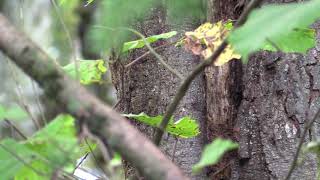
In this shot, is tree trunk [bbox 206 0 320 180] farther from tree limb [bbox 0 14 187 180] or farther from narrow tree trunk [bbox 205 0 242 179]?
tree limb [bbox 0 14 187 180]

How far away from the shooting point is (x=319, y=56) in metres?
1.72

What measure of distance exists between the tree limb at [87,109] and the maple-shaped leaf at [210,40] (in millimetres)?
522

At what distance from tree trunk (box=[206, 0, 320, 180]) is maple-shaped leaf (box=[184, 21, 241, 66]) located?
31 cm

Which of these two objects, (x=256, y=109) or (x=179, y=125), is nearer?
(x=179, y=125)

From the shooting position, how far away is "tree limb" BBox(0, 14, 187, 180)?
787mm

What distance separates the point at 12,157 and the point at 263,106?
3.03 ft

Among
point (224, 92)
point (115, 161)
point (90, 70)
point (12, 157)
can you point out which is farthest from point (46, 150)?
point (224, 92)

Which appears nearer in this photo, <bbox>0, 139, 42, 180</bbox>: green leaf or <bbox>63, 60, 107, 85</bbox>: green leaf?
<bbox>0, 139, 42, 180</bbox>: green leaf

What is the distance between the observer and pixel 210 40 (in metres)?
1.32

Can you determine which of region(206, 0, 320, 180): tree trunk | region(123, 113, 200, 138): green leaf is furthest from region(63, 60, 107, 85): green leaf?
region(206, 0, 320, 180): tree trunk

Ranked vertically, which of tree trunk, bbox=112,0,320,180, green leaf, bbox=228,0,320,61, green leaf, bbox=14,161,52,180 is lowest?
tree trunk, bbox=112,0,320,180

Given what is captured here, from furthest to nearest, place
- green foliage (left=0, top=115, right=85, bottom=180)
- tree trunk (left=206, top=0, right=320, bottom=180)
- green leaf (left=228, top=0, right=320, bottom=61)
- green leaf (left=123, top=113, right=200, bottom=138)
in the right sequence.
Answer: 1. tree trunk (left=206, top=0, right=320, bottom=180)
2. green leaf (left=123, top=113, right=200, bottom=138)
3. green foliage (left=0, top=115, right=85, bottom=180)
4. green leaf (left=228, top=0, right=320, bottom=61)

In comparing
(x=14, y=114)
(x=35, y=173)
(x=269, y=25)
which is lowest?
(x=35, y=173)

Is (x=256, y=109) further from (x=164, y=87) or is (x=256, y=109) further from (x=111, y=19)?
(x=111, y=19)
